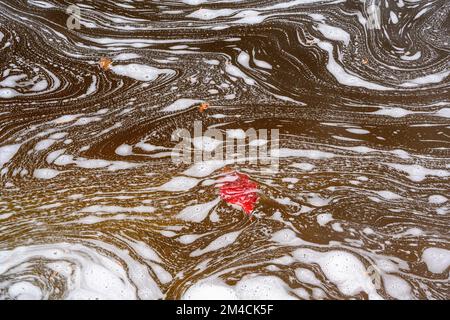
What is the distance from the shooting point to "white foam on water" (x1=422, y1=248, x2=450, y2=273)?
1403 mm

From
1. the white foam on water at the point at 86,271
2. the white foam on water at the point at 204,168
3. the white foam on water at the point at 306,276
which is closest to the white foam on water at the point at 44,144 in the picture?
the white foam on water at the point at 86,271

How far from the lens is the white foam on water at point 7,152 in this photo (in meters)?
1.63

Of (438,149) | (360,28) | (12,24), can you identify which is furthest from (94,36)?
(438,149)

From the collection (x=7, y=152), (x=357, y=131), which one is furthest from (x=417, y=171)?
(x=7, y=152)

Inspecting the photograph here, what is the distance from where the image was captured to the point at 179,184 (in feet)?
5.24

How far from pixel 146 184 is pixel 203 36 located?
34.1 inches

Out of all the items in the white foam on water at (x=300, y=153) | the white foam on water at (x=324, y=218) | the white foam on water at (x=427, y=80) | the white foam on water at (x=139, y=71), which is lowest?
the white foam on water at (x=324, y=218)

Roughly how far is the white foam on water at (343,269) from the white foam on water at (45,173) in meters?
0.92

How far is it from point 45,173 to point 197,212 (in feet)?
1.95

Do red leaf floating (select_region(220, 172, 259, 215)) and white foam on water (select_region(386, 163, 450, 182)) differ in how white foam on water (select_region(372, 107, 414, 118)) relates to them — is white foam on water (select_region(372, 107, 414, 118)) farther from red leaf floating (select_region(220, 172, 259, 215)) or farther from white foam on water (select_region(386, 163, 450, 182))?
red leaf floating (select_region(220, 172, 259, 215))

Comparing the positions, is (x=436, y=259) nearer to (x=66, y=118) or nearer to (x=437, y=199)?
(x=437, y=199)

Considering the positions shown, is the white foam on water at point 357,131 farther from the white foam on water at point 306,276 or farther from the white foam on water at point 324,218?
the white foam on water at point 306,276

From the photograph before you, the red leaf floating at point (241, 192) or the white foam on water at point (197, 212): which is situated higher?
the red leaf floating at point (241, 192)

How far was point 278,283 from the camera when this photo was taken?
137 cm
